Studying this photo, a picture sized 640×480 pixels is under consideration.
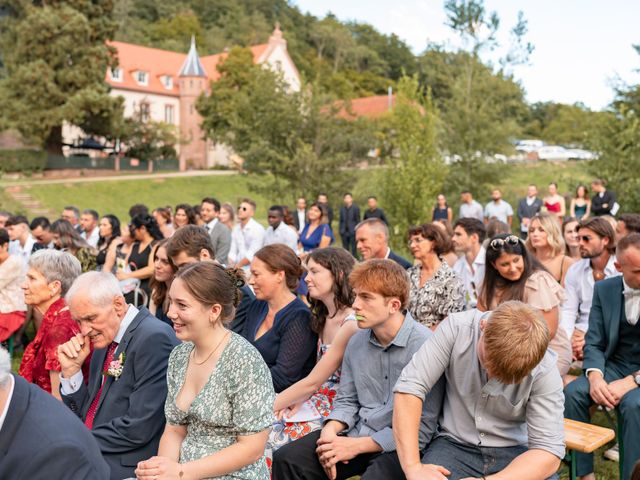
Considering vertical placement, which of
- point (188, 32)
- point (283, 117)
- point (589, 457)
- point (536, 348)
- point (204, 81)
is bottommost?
point (589, 457)

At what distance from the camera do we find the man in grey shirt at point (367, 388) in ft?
11.4

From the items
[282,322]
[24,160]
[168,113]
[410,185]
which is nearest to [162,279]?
[282,322]

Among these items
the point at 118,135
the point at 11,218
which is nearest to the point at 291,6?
the point at 118,135

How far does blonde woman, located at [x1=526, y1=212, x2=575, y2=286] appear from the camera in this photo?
235 inches

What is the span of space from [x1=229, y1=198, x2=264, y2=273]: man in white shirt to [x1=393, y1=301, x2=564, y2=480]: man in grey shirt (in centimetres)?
679

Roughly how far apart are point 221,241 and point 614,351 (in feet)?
19.5

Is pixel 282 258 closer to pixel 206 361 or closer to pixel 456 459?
pixel 206 361

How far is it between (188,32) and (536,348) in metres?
79.0

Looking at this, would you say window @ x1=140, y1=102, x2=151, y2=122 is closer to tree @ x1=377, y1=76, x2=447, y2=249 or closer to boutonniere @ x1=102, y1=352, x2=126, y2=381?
tree @ x1=377, y1=76, x2=447, y2=249

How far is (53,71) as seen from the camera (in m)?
37.2

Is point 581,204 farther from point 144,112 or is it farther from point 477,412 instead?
point 144,112

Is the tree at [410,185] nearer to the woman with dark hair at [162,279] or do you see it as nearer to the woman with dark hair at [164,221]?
the woman with dark hair at [164,221]

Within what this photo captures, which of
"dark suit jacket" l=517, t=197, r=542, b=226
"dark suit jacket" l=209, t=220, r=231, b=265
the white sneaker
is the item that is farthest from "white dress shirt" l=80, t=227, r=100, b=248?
"dark suit jacket" l=517, t=197, r=542, b=226

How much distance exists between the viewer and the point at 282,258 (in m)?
4.38
